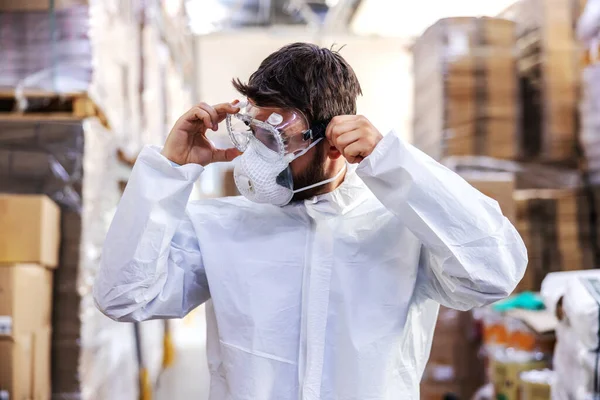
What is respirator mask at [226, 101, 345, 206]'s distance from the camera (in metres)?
1.36

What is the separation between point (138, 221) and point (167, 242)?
0.08m

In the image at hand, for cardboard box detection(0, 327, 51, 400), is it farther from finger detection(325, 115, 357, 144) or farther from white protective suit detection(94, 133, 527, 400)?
finger detection(325, 115, 357, 144)

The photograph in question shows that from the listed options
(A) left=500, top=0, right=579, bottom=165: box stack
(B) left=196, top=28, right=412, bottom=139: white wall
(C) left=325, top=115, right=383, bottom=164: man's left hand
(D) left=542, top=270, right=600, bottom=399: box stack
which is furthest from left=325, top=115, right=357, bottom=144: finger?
(B) left=196, top=28, right=412, bottom=139: white wall

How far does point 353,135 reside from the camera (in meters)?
1.28

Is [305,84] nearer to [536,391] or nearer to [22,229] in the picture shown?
[22,229]

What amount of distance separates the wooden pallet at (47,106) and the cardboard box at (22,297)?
0.59 metres

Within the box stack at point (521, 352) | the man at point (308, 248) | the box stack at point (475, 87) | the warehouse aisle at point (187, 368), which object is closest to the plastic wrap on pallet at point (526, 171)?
the box stack at point (475, 87)

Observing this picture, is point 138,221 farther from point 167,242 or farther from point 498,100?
point 498,100

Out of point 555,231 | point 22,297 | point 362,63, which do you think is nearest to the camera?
point 22,297

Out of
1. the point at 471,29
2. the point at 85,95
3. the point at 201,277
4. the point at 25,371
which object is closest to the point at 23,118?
the point at 85,95

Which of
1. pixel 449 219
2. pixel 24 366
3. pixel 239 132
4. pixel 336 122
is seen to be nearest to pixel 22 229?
pixel 24 366

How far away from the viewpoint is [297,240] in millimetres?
1438

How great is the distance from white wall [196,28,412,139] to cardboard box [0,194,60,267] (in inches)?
176

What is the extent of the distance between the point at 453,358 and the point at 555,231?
1.01 meters
